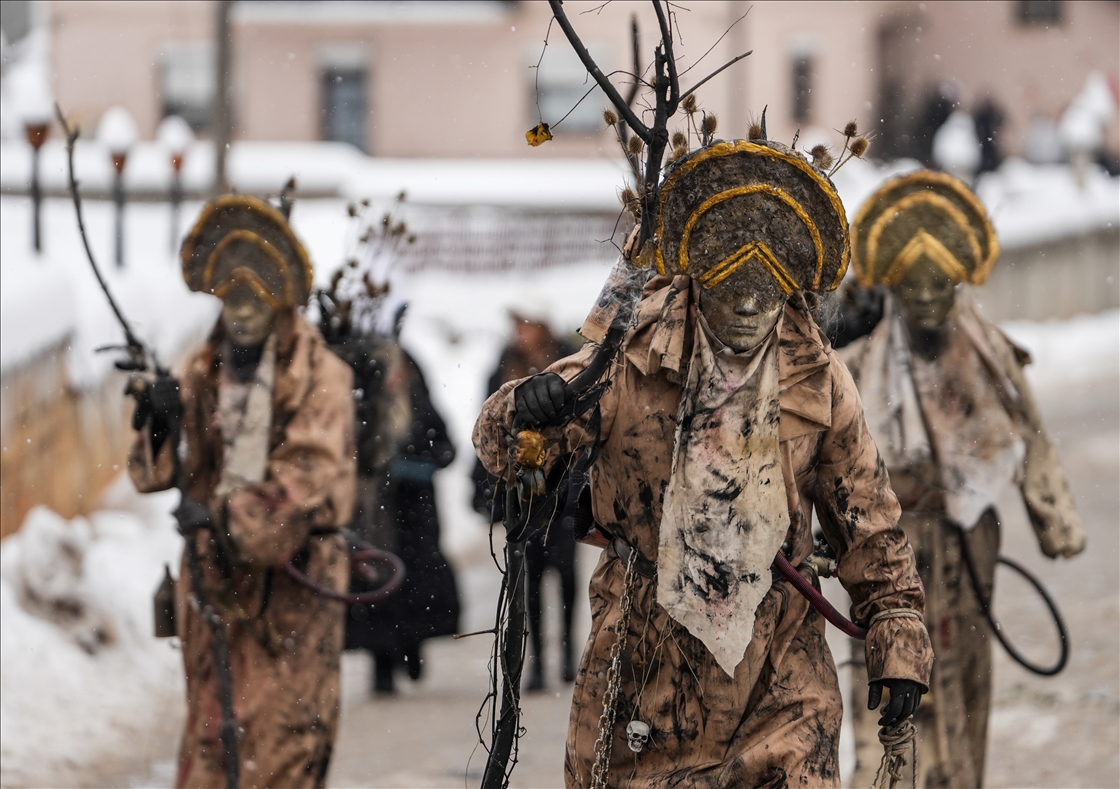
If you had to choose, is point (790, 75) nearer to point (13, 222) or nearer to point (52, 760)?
point (13, 222)

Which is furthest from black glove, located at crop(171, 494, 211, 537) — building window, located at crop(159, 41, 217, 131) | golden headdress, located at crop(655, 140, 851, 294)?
building window, located at crop(159, 41, 217, 131)

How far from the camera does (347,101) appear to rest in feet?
111

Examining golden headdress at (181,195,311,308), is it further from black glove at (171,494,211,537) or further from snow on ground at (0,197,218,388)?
snow on ground at (0,197,218,388)

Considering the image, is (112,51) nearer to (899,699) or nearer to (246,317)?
(246,317)

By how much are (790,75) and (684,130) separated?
30495 mm

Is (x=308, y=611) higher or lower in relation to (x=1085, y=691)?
higher

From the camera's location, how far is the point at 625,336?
404cm

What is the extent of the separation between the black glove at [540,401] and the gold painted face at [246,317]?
7.56 ft

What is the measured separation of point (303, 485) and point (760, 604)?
2168mm

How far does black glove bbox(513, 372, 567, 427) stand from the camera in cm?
378

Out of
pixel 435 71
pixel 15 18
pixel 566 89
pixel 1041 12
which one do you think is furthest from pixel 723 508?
pixel 1041 12

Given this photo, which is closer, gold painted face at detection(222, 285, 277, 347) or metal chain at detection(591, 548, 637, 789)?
metal chain at detection(591, 548, 637, 789)

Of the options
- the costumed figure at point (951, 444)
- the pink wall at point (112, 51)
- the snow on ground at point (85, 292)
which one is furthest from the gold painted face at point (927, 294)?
the pink wall at point (112, 51)

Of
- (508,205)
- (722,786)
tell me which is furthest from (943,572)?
(508,205)
